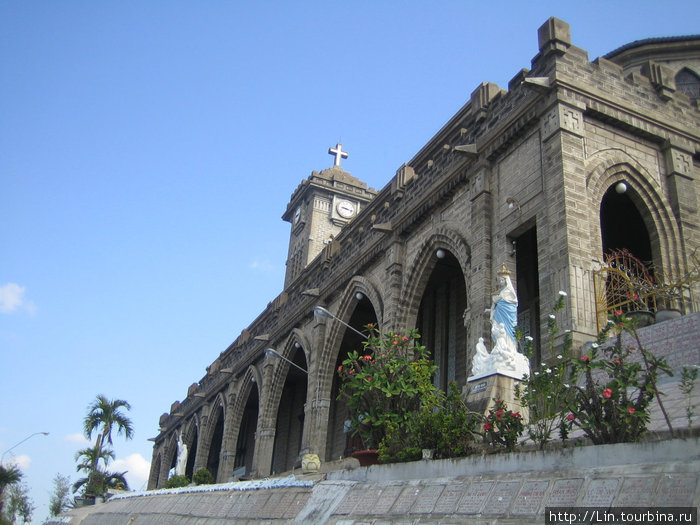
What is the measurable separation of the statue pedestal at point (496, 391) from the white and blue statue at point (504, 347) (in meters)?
0.03

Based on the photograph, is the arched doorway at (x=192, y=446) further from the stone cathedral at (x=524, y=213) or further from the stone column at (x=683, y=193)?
the stone column at (x=683, y=193)

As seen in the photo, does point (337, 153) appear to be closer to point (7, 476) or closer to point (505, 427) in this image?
point (7, 476)

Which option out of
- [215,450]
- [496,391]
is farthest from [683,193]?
[215,450]

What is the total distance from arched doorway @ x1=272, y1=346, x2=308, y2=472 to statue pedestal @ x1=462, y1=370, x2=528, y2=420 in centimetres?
1875

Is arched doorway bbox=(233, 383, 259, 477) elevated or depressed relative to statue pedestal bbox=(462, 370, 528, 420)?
elevated

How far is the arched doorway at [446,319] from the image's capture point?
61.0 ft

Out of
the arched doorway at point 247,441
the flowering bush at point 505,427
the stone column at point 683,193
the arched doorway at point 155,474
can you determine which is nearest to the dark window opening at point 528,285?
the stone column at point 683,193

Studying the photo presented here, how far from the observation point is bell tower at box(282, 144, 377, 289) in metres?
41.2

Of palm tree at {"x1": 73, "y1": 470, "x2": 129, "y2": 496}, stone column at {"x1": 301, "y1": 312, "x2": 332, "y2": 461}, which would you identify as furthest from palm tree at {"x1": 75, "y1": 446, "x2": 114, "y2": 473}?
stone column at {"x1": 301, "y1": 312, "x2": 332, "y2": 461}

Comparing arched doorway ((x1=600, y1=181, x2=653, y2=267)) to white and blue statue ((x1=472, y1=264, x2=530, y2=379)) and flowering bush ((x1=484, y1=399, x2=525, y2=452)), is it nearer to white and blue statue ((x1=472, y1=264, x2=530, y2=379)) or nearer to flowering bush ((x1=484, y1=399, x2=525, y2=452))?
white and blue statue ((x1=472, y1=264, x2=530, y2=379))

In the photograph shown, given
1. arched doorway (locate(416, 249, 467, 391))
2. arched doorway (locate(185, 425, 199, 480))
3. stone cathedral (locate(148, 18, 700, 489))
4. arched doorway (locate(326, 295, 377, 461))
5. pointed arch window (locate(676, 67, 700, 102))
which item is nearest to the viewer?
stone cathedral (locate(148, 18, 700, 489))

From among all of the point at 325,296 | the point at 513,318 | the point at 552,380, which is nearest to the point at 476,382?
the point at 513,318

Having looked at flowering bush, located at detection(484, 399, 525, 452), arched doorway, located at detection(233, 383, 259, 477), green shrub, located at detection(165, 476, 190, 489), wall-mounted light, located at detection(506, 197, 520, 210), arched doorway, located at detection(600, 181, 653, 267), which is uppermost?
arched doorway, located at detection(600, 181, 653, 267)

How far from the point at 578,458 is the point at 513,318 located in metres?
5.26
